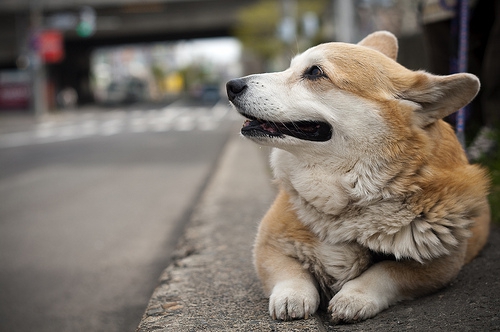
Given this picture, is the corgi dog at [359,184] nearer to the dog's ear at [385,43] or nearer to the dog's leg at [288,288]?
the dog's leg at [288,288]

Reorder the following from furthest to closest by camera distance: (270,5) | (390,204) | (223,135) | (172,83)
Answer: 1. (172,83)
2. (270,5)
3. (223,135)
4. (390,204)

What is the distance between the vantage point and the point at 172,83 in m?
113

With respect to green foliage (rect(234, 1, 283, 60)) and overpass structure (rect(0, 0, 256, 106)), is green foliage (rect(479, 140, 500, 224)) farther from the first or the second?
Answer: green foliage (rect(234, 1, 283, 60))

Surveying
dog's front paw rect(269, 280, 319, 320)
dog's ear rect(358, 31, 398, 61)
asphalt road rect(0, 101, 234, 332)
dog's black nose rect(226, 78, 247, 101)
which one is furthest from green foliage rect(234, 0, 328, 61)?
dog's front paw rect(269, 280, 319, 320)

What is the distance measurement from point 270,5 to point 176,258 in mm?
40588

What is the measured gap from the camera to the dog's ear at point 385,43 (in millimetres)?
3365

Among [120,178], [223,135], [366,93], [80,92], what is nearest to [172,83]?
[80,92]

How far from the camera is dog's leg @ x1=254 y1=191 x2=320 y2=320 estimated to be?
7.58ft

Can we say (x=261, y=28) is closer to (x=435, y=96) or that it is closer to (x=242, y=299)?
(x=435, y=96)

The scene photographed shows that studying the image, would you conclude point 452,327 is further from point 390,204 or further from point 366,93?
point 366,93

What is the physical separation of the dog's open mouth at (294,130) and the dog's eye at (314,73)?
26cm

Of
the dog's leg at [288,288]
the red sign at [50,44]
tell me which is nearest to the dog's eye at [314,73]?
the dog's leg at [288,288]

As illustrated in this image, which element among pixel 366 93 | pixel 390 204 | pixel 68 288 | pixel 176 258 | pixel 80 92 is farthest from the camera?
pixel 80 92

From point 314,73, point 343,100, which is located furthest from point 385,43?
point 343,100
